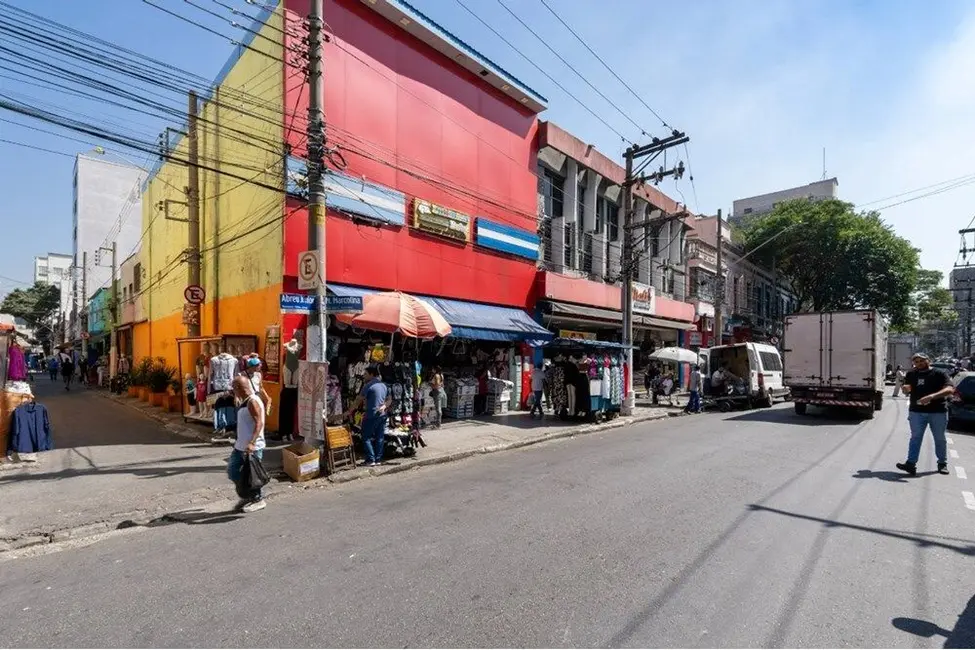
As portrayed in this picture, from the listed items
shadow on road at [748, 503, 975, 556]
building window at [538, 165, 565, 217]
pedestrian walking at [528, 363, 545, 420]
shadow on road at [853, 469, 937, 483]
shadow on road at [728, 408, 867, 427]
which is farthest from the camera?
building window at [538, 165, 565, 217]

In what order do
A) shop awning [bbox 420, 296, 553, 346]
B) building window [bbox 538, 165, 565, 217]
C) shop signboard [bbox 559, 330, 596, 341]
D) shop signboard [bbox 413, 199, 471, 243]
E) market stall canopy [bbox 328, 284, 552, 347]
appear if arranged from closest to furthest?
market stall canopy [bbox 328, 284, 552, 347] → shop awning [bbox 420, 296, 553, 346] → shop signboard [bbox 413, 199, 471, 243] → building window [bbox 538, 165, 565, 217] → shop signboard [bbox 559, 330, 596, 341]

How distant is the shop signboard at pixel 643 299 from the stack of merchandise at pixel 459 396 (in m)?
9.96

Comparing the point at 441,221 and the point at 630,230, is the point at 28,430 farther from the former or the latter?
the point at 630,230

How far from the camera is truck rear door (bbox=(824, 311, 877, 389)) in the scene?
49.5 feet

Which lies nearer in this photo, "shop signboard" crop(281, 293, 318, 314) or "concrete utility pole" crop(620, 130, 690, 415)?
"shop signboard" crop(281, 293, 318, 314)

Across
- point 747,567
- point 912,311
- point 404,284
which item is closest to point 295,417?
point 404,284

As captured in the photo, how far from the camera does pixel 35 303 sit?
2309 inches

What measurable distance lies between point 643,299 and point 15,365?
20.0 metres

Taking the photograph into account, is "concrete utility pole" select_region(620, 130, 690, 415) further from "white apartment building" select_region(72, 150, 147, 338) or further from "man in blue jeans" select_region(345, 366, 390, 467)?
"white apartment building" select_region(72, 150, 147, 338)

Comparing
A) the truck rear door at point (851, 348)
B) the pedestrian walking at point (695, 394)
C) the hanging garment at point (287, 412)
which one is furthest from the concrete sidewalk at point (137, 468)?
the truck rear door at point (851, 348)

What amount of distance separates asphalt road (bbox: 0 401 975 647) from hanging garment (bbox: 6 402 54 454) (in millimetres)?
4077

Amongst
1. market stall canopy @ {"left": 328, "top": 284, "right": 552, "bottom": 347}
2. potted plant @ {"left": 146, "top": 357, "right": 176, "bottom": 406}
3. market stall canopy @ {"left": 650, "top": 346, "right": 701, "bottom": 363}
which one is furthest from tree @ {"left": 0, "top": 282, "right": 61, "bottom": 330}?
market stall canopy @ {"left": 650, "top": 346, "right": 701, "bottom": 363}

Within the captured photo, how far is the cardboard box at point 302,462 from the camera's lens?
7.70 metres

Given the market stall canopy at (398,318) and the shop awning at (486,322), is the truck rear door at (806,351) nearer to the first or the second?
the shop awning at (486,322)
